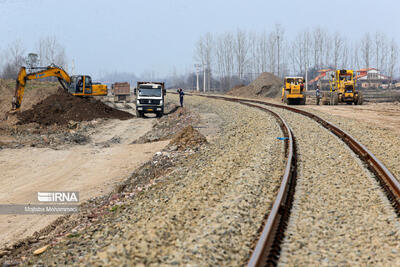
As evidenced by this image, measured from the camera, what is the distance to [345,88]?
32938 millimetres

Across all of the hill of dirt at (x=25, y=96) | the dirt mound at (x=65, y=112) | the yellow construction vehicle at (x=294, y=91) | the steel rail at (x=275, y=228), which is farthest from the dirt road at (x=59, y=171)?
the hill of dirt at (x=25, y=96)

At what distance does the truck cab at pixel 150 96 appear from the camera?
1174 inches

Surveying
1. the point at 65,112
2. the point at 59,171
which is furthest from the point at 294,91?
the point at 59,171

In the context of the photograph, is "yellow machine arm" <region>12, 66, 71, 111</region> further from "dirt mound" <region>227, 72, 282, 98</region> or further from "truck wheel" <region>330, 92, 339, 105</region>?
"dirt mound" <region>227, 72, 282, 98</region>

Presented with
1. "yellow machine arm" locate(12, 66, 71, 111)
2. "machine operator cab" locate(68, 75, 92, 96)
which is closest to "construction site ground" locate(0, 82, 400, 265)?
"yellow machine arm" locate(12, 66, 71, 111)

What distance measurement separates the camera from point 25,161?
55.0 feet

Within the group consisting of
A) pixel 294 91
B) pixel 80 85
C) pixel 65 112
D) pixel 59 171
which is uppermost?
pixel 80 85

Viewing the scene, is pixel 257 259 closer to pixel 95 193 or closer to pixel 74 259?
pixel 74 259

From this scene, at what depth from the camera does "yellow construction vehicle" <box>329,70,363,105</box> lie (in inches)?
1282

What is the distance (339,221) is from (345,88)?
2923 centimetres

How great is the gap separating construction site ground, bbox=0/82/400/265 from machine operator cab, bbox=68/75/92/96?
403 inches

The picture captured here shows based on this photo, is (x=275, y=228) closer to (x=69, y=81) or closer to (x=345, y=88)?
(x=345, y=88)

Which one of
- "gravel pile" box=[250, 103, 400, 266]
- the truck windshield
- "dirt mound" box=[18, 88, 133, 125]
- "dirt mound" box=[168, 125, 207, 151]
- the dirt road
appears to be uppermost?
the truck windshield

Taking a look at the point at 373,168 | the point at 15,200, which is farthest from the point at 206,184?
the point at 15,200
